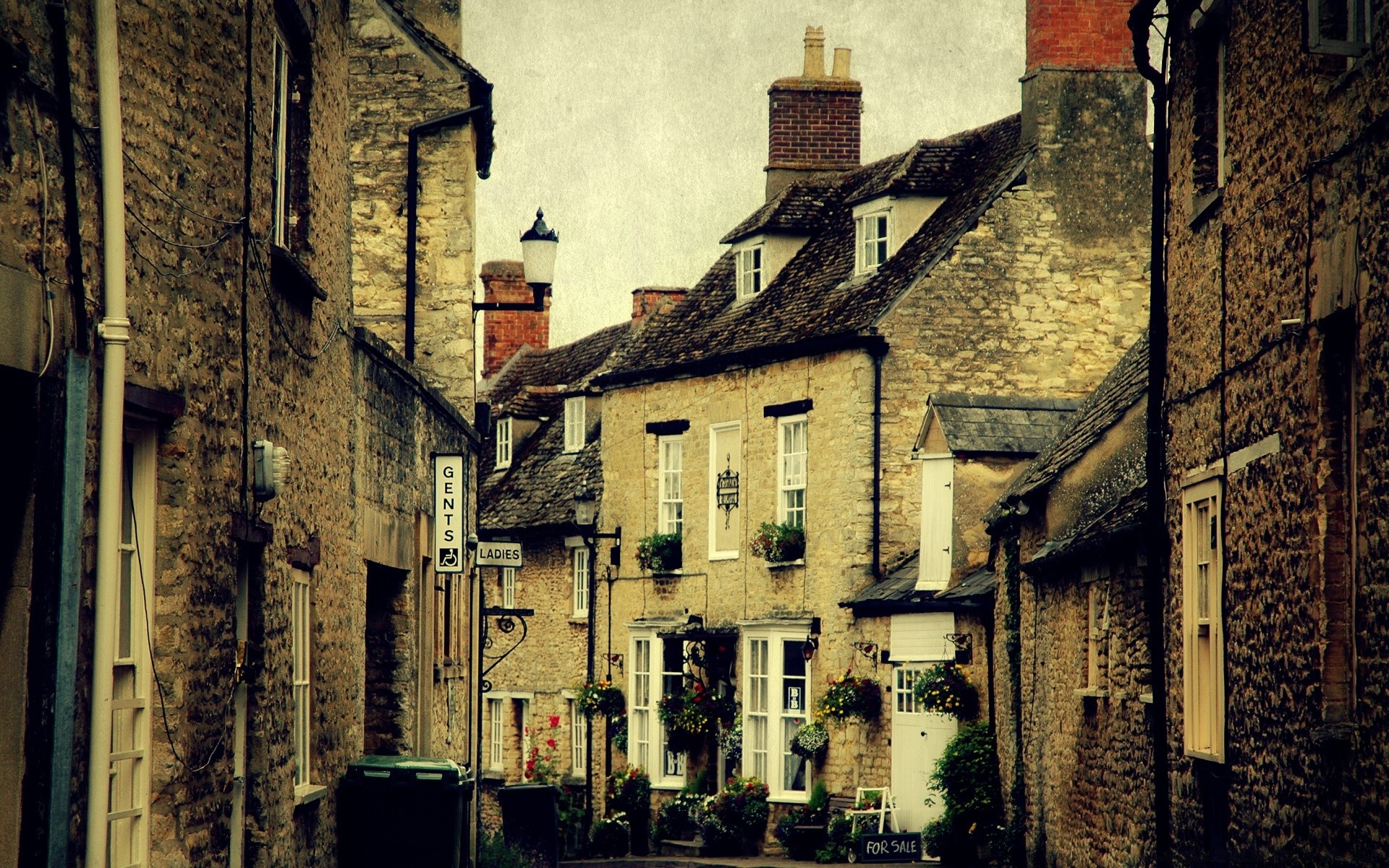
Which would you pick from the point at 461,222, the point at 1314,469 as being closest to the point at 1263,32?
the point at 1314,469

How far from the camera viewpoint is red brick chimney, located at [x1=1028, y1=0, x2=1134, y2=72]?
82.1ft

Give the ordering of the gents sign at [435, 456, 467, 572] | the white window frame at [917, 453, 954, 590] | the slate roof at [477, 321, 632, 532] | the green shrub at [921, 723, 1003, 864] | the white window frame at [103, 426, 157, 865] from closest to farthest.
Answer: the white window frame at [103, 426, 157, 865], the gents sign at [435, 456, 467, 572], the green shrub at [921, 723, 1003, 864], the white window frame at [917, 453, 954, 590], the slate roof at [477, 321, 632, 532]

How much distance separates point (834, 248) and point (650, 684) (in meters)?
7.10

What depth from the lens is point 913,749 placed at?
76.7 feet

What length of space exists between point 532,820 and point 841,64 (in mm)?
15118

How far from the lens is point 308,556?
1186 cm

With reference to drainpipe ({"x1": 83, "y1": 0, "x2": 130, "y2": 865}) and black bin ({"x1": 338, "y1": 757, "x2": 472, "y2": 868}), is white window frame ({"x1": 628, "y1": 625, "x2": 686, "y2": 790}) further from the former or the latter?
drainpipe ({"x1": 83, "y1": 0, "x2": 130, "y2": 865})

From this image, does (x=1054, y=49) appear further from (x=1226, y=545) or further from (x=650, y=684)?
(x=1226, y=545)

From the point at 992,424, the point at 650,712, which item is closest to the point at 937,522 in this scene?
the point at 992,424

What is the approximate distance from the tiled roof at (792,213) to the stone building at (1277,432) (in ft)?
53.9

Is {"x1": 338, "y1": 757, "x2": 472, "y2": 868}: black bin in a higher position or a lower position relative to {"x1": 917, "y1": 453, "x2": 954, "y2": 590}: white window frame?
lower

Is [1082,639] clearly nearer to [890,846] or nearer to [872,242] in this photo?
[890,846]

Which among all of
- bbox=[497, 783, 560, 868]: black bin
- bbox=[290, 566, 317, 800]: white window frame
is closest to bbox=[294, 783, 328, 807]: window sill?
bbox=[290, 566, 317, 800]: white window frame

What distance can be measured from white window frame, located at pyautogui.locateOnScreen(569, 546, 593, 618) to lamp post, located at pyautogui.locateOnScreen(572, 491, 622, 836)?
36.0 inches
